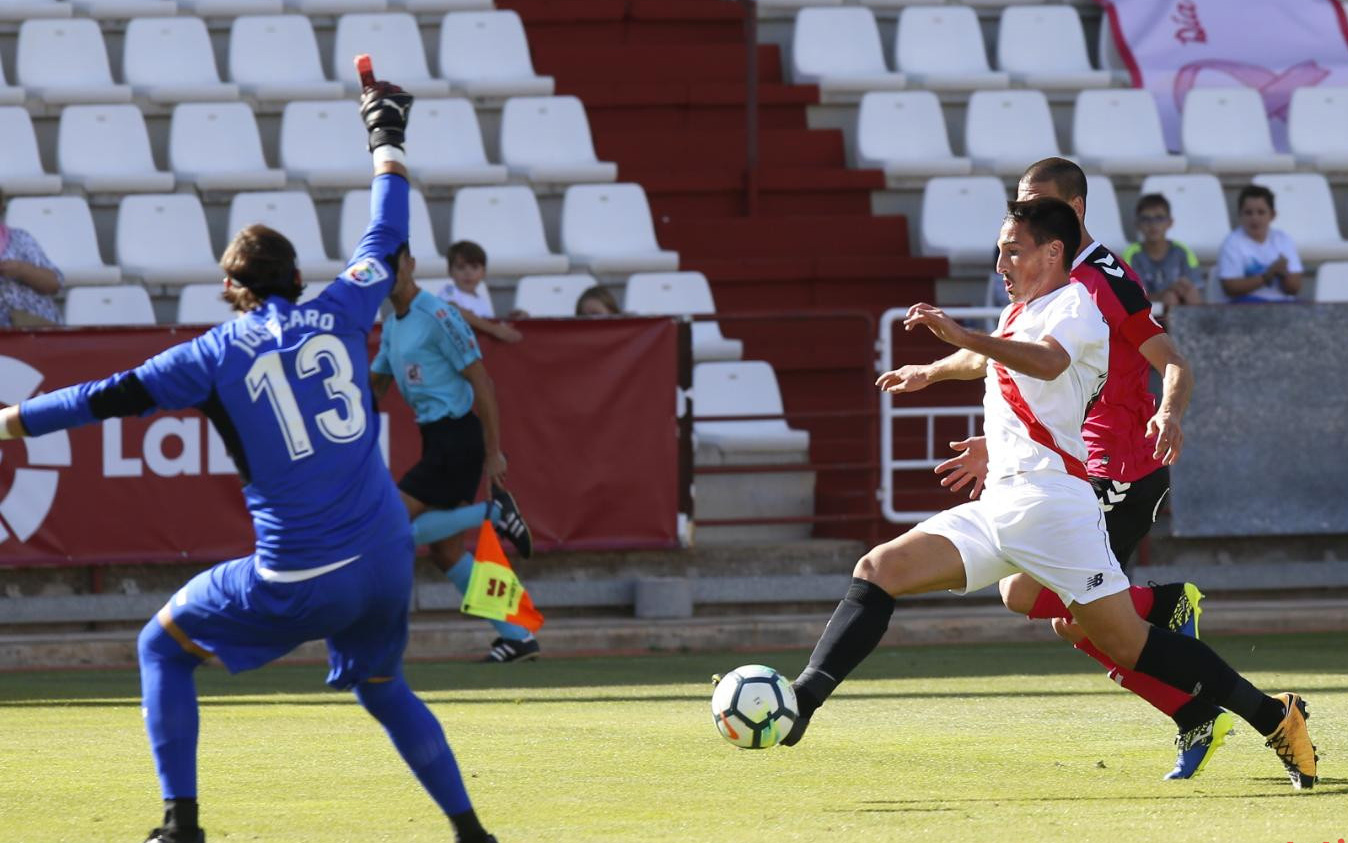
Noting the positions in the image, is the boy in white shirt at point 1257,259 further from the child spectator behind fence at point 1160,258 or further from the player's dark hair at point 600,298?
the player's dark hair at point 600,298

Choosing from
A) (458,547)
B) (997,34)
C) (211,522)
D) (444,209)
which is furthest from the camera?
(997,34)

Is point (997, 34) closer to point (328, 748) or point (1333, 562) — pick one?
point (1333, 562)

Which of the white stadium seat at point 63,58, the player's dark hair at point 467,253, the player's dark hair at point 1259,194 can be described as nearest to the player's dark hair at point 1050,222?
the player's dark hair at point 467,253

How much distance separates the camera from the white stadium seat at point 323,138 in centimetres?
1545

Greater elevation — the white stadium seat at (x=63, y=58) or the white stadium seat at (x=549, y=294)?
the white stadium seat at (x=63, y=58)

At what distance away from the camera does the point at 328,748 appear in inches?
320

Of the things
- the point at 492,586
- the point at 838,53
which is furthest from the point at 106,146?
the point at 492,586

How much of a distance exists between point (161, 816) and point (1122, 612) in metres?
3.11

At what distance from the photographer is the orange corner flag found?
35.9 ft

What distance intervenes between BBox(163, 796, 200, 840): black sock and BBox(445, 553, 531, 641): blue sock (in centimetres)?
586

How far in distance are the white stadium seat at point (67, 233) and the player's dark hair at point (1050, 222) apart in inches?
358

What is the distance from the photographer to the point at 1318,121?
17.2 metres

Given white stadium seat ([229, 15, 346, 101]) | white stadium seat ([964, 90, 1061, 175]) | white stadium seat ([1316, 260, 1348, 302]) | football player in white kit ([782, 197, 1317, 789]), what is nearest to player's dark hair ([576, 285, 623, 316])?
white stadium seat ([229, 15, 346, 101])

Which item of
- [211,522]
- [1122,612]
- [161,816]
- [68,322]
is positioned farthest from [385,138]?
[68,322]
